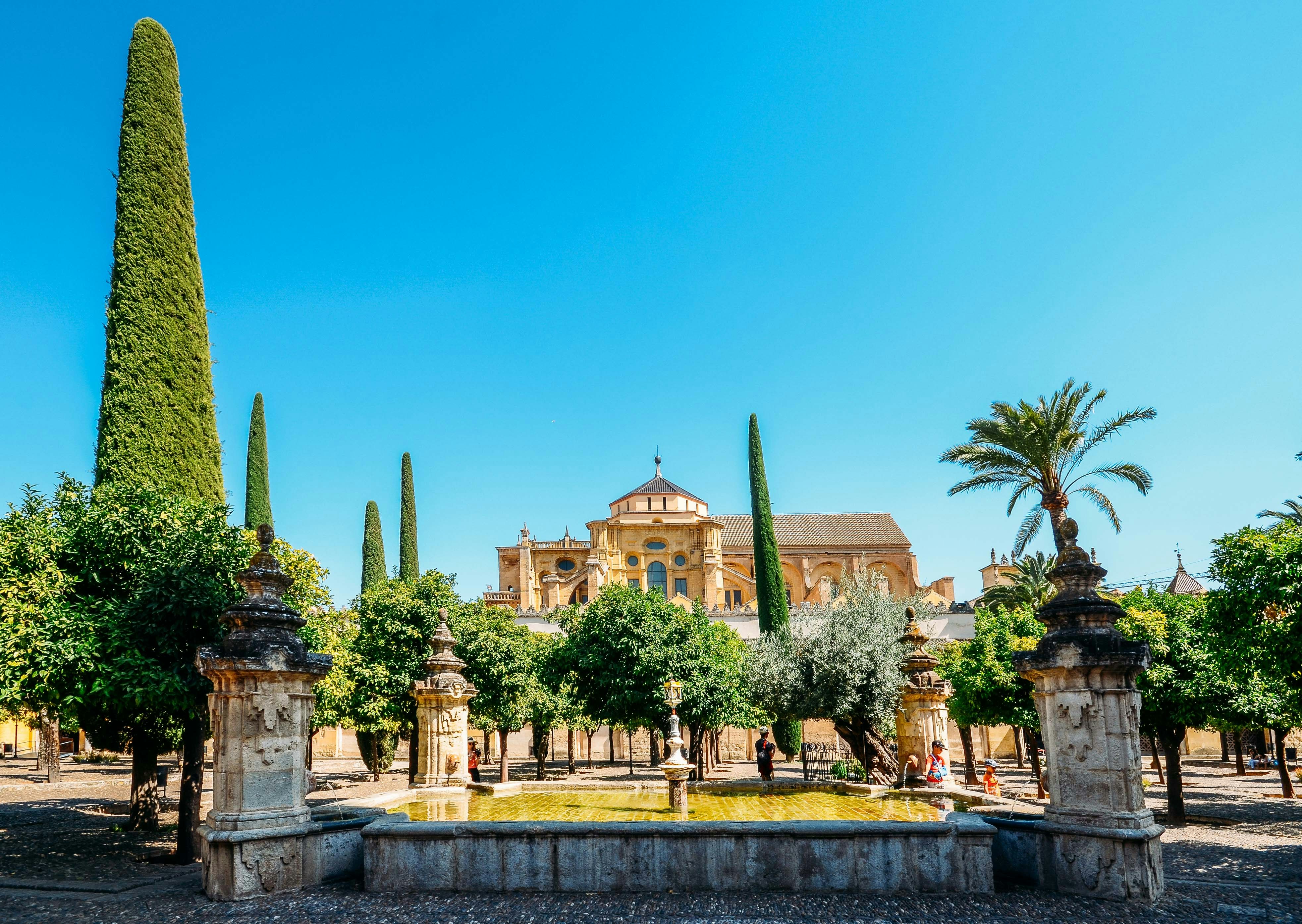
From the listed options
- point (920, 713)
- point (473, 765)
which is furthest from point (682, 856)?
point (473, 765)

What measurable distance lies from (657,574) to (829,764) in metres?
36.4

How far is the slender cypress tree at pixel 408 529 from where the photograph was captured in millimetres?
40500

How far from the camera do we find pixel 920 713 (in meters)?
15.6

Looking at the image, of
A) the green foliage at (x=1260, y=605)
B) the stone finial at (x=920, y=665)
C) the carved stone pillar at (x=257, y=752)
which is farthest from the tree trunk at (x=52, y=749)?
the green foliage at (x=1260, y=605)

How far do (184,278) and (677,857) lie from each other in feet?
49.7

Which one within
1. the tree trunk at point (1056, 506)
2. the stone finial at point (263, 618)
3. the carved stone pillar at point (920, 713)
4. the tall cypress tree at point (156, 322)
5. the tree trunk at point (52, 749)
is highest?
the tall cypress tree at point (156, 322)

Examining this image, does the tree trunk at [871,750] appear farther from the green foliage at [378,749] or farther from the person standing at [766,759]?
the green foliage at [378,749]

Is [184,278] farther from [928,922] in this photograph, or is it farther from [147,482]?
[928,922]

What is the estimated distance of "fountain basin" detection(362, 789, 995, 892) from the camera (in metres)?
9.38

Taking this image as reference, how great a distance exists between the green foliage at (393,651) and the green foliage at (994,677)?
44.8 ft

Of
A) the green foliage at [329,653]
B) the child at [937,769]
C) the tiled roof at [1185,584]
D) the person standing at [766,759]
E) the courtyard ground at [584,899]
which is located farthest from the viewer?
the tiled roof at [1185,584]

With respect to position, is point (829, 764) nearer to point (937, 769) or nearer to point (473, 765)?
point (473, 765)

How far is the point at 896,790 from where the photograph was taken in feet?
50.2

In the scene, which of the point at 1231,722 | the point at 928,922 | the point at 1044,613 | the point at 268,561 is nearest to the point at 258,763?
the point at 268,561
